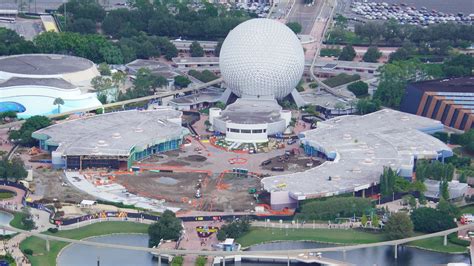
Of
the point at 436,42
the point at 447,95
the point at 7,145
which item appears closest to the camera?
the point at 7,145

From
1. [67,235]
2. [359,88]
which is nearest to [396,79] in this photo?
Answer: [359,88]

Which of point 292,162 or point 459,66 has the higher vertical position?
point 459,66

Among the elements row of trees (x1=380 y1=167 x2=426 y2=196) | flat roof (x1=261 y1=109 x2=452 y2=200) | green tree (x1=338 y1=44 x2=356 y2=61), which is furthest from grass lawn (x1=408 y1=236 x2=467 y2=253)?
green tree (x1=338 y1=44 x2=356 y2=61)

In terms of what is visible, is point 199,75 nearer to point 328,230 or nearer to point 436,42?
point 436,42

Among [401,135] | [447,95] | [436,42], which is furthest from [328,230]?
[436,42]

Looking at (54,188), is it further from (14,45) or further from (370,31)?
(370,31)

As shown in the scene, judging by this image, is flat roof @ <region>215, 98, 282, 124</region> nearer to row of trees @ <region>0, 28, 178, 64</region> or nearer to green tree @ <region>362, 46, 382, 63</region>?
row of trees @ <region>0, 28, 178, 64</region>
